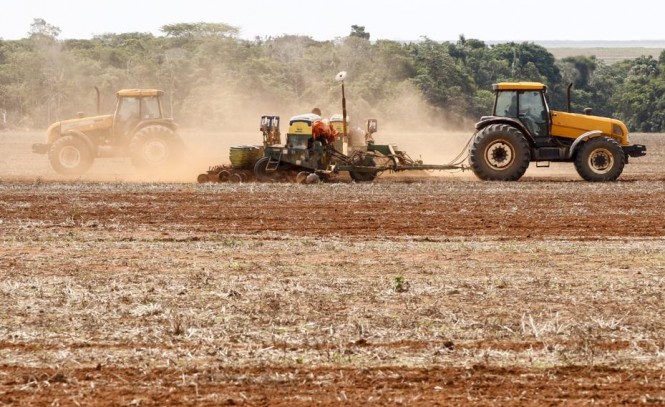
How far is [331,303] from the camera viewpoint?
10945 mm

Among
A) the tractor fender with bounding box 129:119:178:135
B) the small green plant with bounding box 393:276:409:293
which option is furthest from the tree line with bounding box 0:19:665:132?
the small green plant with bounding box 393:276:409:293

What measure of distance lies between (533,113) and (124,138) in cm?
966

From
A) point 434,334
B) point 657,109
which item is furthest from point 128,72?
point 434,334

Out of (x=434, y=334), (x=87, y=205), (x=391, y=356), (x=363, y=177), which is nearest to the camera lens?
(x=391, y=356)

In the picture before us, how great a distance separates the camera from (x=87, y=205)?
67.4ft

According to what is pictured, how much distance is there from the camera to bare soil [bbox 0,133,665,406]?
8.04m

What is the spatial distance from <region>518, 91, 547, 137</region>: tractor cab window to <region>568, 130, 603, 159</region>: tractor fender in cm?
67

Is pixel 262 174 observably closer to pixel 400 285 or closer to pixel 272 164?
pixel 272 164

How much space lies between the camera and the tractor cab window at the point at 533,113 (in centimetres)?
2547

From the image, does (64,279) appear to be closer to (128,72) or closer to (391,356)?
(391,356)

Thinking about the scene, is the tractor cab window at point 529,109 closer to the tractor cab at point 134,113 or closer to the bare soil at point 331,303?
the bare soil at point 331,303

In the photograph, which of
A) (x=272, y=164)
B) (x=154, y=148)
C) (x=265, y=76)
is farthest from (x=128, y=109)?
(x=265, y=76)

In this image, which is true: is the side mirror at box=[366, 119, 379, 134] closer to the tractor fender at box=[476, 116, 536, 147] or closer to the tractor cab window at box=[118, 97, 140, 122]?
the tractor fender at box=[476, 116, 536, 147]

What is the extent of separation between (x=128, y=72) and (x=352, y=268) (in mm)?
54642
